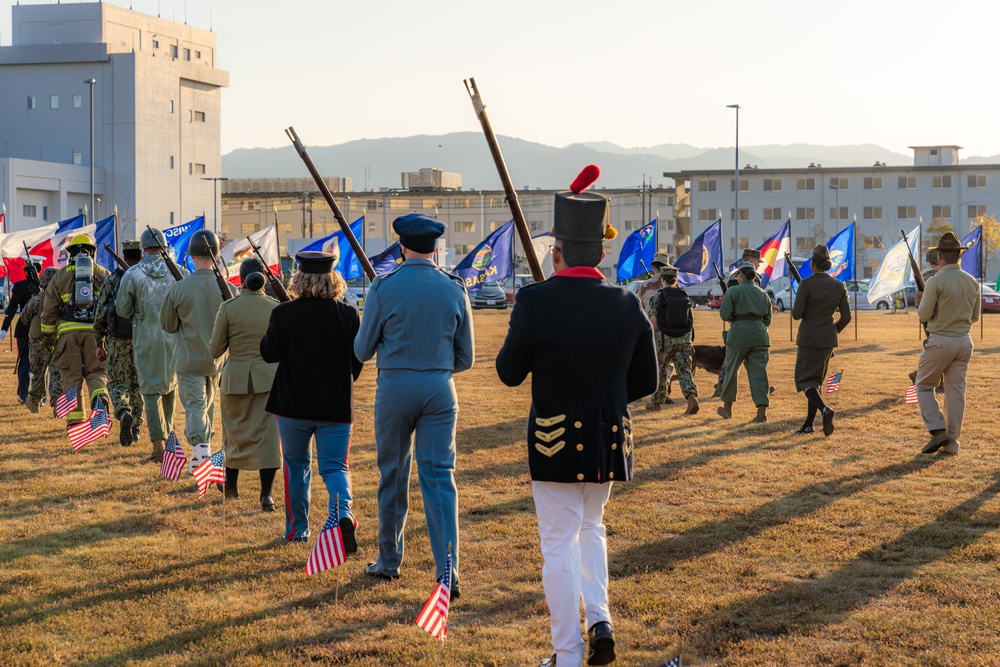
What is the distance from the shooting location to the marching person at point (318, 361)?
24.0 ft

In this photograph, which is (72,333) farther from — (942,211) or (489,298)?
(942,211)

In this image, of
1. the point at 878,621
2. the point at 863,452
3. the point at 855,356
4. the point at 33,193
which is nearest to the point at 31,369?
the point at 863,452

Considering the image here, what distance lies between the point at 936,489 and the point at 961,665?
174 inches

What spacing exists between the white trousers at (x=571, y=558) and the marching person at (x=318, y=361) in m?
2.54

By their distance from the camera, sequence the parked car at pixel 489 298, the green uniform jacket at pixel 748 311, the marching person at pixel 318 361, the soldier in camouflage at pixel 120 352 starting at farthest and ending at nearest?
the parked car at pixel 489 298 → the green uniform jacket at pixel 748 311 → the soldier in camouflage at pixel 120 352 → the marching person at pixel 318 361

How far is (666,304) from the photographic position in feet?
46.3

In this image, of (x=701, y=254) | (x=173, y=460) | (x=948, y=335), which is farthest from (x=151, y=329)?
(x=701, y=254)

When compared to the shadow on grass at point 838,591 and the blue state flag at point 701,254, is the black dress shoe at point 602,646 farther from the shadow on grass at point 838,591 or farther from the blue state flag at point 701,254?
the blue state flag at point 701,254

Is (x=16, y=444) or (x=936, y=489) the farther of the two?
(x=16, y=444)

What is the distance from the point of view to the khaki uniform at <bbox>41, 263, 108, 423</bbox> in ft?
40.7

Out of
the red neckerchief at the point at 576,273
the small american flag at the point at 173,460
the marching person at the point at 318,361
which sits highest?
the red neckerchief at the point at 576,273

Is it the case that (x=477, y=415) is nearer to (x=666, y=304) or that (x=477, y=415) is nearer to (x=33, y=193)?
(x=666, y=304)

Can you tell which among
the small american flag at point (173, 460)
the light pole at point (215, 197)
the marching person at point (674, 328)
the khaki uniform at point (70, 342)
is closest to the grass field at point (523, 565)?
the small american flag at point (173, 460)

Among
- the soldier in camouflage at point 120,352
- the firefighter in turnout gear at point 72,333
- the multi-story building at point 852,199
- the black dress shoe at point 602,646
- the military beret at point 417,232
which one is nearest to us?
the black dress shoe at point 602,646
